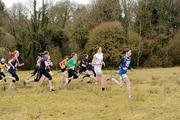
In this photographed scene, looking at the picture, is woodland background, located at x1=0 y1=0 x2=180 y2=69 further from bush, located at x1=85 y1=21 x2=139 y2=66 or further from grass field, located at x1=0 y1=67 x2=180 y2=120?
grass field, located at x1=0 y1=67 x2=180 y2=120

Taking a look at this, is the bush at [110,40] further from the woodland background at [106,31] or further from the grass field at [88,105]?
the grass field at [88,105]

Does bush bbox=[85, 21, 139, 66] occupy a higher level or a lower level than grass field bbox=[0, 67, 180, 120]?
higher

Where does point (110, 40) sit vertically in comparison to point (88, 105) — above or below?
above

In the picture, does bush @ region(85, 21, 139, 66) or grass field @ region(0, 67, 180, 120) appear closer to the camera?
grass field @ region(0, 67, 180, 120)

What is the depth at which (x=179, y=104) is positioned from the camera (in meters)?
16.1

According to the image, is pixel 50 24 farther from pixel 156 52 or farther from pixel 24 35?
pixel 156 52

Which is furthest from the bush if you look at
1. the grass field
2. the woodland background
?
the grass field

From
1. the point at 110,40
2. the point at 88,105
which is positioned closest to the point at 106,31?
the point at 110,40

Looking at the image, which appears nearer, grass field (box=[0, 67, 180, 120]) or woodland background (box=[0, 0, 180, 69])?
grass field (box=[0, 67, 180, 120])

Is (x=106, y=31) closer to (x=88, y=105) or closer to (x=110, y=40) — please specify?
(x=110, y=40)

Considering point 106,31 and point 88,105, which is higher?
point 106,31

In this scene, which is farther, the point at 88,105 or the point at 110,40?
the point at 110,40

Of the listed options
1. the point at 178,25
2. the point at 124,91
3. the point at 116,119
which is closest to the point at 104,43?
the point at 178,25

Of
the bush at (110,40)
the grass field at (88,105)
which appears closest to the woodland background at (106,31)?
the bush at (110,40)
